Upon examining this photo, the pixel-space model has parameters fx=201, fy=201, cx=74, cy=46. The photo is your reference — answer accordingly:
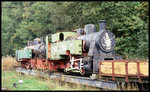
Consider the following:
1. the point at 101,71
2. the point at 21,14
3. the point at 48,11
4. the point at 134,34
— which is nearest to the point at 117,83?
the point at 101,71

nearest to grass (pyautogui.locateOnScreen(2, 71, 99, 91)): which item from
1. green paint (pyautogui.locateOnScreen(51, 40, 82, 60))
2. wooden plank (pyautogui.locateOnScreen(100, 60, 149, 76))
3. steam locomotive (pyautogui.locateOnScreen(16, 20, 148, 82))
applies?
steam locomotive (pyautogui.locateOnScreen(16, 20, 148, 82))

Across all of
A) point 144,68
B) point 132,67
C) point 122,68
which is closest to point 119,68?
point 122,68

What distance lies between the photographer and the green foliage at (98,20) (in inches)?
505

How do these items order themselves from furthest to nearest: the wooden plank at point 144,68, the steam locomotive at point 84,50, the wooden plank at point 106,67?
the steam locomotive at point 84,50 → the wooden plank at point 106,67 → the wooden plank at point 144,68

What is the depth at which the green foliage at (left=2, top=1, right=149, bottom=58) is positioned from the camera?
12.8 meters

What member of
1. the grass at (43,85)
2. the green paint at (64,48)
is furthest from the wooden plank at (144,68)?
the green paint at (64,48)

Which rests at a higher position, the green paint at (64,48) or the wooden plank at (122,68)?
the green paint at (64,48)

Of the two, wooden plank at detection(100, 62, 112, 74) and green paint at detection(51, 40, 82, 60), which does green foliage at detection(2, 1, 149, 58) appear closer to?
green paint at detection(51, 40, 82, 60)

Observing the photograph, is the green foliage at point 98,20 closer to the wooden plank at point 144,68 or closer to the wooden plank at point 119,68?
the wooden plank at point 119,68

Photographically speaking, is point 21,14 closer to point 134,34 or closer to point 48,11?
point 48,11

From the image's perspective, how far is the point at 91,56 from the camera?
9.15m

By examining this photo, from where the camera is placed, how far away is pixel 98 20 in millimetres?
16172

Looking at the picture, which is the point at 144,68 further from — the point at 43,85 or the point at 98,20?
the point at 98,20

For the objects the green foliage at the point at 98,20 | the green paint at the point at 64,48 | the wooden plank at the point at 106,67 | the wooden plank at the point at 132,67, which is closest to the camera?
the wooden plank at the point at 132,67
